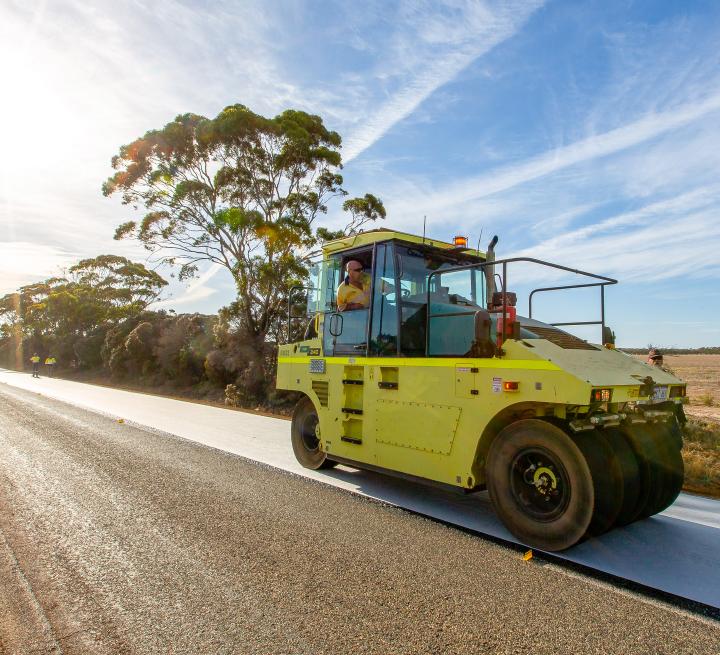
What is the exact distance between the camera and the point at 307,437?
6.96m

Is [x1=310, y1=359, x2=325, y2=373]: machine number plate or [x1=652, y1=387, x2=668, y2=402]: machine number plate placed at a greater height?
[x1=310, y1=359, x2=325, y2=373]: machine number plate

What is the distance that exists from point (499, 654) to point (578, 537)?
4.96 ft

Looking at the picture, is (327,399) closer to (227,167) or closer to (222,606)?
(222,606)

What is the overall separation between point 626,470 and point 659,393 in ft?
2.72

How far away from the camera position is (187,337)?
84.7 ft

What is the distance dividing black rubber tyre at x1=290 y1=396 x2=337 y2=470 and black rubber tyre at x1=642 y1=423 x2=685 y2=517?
11.8 feet

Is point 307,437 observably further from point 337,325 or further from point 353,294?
point 353,294

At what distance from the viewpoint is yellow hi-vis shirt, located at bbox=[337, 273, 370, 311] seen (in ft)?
19.7

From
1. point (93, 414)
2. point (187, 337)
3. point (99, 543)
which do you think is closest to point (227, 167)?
point (187, 337)

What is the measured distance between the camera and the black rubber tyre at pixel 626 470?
405 cm

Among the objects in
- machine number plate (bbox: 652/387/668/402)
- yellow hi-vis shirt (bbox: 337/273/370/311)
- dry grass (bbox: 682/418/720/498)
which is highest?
yellow hi-vis shirt (bbox: 337/273/370/311)

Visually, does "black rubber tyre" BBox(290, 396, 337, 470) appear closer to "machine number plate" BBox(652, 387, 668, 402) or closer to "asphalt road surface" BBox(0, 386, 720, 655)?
"asphalt road surface" BBox(0, 386, 720, 655)

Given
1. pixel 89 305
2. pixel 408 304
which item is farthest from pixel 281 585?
pixel 89 305

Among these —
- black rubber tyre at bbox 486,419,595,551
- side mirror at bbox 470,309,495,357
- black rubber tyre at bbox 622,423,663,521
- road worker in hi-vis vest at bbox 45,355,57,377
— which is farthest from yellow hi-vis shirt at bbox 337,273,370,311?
road worker in hi-vis vest at bbox 45,355,57,377
